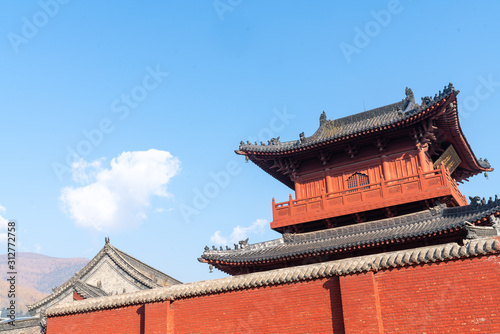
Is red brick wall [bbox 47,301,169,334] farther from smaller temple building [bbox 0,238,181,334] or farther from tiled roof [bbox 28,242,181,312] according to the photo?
tiled roof [bbox 28,242,181,312]

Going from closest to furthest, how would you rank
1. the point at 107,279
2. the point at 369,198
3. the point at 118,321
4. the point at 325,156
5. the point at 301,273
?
the point at 301,273 → the point at 118,321 → the point at 369,198 → the point at 325,156 → the point at 107,279

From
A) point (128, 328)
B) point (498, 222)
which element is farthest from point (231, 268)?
point (498, 222)

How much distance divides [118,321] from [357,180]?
9.92m

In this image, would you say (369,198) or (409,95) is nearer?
(369,198)

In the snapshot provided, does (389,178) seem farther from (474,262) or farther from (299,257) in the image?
(474,262)

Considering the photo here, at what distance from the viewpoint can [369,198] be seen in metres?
16.1

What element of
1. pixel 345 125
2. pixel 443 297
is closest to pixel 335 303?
pixel 443 297

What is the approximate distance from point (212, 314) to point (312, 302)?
246cm

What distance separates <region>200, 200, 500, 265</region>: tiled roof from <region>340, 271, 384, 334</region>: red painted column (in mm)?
5053

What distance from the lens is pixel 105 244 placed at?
27.3m

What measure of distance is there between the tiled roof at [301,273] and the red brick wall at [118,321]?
0.15 m

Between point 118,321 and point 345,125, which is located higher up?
point 345,125

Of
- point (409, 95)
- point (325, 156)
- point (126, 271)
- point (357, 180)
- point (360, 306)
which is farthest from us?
point (126, 271)

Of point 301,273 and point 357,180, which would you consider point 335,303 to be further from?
point 357,180
